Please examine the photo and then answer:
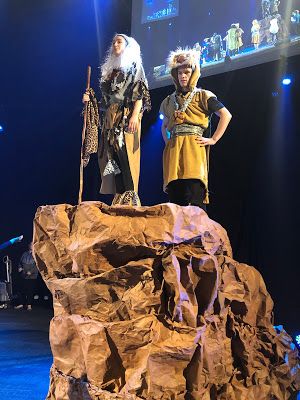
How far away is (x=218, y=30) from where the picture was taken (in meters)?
4.41

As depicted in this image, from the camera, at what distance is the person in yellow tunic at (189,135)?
8.34 ft

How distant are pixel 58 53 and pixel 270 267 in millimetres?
4292

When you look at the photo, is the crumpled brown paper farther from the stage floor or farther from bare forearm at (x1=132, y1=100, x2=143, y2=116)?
bare forearm at (x1=132, y1=100, x2=143, y2=116)

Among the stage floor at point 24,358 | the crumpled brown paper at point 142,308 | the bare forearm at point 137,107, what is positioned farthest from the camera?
the bare forearm at point 137,107

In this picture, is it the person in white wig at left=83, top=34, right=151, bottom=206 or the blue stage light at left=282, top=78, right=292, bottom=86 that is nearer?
the person in white wig at left=83, top=34, right=151, bottom=206

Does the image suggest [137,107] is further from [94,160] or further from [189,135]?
[94,160]

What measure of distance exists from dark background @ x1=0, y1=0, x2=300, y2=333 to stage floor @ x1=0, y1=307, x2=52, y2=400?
2.09m

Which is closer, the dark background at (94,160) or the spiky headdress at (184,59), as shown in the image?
the spiky headdress at (184,59)

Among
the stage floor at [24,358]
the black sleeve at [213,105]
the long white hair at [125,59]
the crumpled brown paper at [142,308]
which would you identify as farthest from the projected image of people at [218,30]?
the stage floor at [24,358]

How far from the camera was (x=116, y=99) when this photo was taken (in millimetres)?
2701

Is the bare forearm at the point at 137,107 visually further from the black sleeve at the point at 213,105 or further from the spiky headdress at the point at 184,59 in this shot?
the black sleeve at the point at 213,105

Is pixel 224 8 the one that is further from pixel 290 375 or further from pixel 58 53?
pixel 290 375

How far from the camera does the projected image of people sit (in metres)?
4.09

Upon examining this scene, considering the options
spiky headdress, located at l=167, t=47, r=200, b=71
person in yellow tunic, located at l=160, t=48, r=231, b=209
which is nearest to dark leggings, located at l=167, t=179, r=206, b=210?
person in yellow tunic, located at l=160, t=48, r=231, b=209
